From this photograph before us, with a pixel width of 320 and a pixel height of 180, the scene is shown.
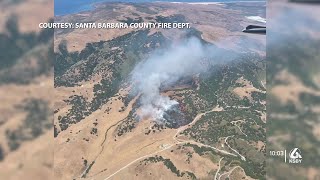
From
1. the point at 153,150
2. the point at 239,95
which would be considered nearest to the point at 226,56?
the point at 239,95

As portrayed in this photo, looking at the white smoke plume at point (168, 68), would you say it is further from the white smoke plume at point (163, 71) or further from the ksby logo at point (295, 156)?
the ksby logo at point (295, 156)

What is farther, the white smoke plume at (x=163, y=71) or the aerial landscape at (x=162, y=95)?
the white smoke plume at (x=163, y=71)

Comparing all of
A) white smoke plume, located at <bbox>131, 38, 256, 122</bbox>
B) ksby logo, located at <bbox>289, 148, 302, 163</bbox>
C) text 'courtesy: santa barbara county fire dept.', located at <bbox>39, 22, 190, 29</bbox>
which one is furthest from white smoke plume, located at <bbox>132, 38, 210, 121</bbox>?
ksby logo, located at <bbox>289, 148, 302, 163</bbox>

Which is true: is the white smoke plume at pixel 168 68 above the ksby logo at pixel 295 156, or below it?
below

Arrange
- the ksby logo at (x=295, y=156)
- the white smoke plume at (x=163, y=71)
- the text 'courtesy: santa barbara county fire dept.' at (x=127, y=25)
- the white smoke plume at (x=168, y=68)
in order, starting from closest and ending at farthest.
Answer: the ksby logo at (x=295, y=156), the text 'courtesy: santa barbara county fire dept.' at (x=127, y=25), the white smoke plume at (x=163, y=71), the white smoke plume at (x=168, y=68)

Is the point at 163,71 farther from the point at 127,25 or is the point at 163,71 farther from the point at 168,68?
the point at 127,25

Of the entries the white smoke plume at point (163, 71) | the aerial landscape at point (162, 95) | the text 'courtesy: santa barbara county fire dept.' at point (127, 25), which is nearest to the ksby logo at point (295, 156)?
the aerial landscape at point (162, 95)

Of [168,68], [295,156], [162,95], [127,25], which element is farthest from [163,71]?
[295,156]

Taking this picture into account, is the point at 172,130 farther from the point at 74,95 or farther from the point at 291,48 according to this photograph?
the point at 291,48
